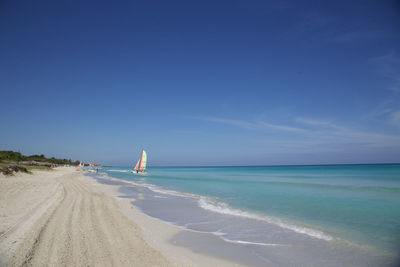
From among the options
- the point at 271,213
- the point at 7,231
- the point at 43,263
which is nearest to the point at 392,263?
the point at 271,213

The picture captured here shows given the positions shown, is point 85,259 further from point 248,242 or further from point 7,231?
point 248,242

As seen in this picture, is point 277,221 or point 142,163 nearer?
point 277,221

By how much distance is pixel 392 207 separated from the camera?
36.9 feet

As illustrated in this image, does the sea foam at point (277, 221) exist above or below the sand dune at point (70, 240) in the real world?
below

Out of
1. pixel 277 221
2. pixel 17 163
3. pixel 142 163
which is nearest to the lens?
pixel 277 221

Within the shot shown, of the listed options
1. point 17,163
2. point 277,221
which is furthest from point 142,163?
point 277,221

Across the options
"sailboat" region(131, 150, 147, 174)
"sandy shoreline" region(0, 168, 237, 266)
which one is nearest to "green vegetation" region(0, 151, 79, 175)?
"sandy shoreline" region(0, 168, 237, 266)

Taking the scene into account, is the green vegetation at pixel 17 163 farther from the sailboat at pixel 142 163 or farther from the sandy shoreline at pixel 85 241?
the sailboat at pixel 142 163

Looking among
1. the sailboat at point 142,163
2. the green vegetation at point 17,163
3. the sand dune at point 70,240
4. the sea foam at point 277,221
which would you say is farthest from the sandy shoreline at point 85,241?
the sailboat at point 142,163

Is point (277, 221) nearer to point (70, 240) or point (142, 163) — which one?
point (70, 240)

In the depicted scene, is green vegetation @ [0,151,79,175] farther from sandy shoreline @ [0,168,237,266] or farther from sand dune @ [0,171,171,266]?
sandy shoreline @ [0,168,237,266]

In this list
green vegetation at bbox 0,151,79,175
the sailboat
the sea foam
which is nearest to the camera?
the sea foam

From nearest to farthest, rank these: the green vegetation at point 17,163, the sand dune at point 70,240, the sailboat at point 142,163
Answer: the sand dune at point 70,240 → the green vegetation at point 17,163 → the sailboat at point 142,163

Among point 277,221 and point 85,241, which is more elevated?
point 85,241
